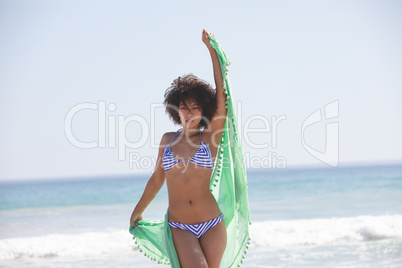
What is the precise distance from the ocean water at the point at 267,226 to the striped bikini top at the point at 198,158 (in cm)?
427

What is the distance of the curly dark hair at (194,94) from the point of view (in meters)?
3.99

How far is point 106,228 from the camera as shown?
13.3 meters

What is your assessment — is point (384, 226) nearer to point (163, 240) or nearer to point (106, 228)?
point (106, 228)

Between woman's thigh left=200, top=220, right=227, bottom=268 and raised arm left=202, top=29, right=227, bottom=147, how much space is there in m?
0.67

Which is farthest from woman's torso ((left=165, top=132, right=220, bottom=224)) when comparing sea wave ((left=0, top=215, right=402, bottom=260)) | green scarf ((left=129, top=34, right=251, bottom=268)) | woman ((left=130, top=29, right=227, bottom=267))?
sea wave ((left=0, top=215, right=402, bottom=260))

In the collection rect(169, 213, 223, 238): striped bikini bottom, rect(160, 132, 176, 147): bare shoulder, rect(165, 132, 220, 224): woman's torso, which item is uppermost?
rect(160, 132, 176, 147): bare shoulder

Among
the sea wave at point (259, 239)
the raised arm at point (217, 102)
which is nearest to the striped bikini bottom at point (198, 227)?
the raised arm at point (217, 102)

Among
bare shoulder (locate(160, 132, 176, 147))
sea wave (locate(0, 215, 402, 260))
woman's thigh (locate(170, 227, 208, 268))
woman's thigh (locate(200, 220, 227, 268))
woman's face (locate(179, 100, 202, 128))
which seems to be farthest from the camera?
sea wave (locate(0, 215, 402, 260))

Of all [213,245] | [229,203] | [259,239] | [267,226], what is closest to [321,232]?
[267,226]

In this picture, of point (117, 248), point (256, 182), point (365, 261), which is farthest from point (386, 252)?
point (256, 182)

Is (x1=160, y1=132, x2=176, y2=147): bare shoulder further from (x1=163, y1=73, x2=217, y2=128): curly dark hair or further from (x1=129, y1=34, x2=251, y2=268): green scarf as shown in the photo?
(x1=129, y1=34, x2=251, y2=268): green scarf

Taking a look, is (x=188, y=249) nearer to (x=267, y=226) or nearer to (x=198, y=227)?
(x=198, y=227)

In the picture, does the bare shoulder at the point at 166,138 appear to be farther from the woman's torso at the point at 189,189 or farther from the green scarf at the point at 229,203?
the green scarf at the point at 229,203

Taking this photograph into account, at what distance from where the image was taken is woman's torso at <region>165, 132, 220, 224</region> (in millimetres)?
3857
